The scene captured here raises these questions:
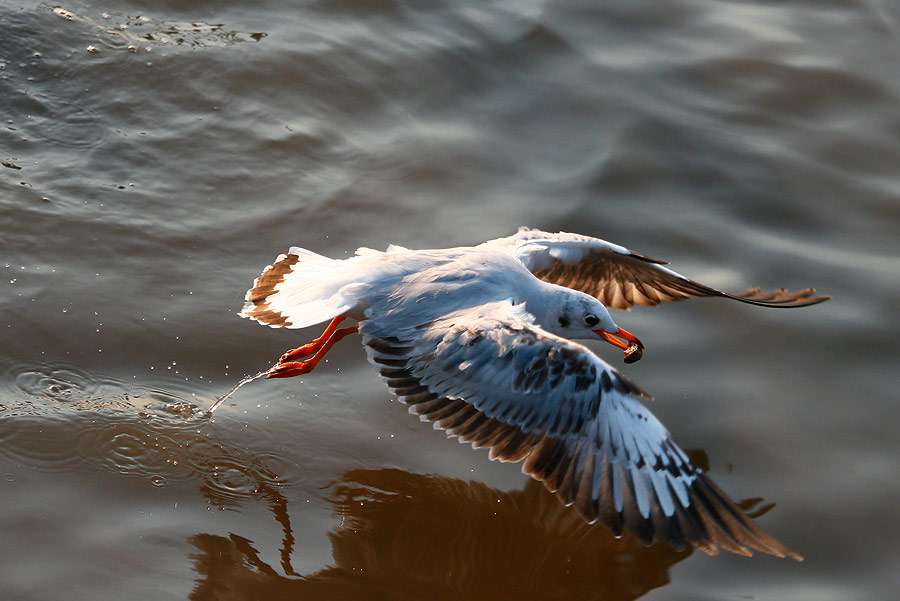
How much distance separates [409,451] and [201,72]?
3832 mm

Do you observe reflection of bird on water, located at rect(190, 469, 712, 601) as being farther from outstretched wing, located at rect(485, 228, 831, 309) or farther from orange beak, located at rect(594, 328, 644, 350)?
outstretched wing, located at rect(485, 228, 831, 309)

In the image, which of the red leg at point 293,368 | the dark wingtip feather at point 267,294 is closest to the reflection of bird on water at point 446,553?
the red leg at point 293,368

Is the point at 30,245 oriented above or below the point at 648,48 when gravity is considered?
below

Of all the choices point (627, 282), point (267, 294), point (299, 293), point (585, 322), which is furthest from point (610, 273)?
point (267, 294)

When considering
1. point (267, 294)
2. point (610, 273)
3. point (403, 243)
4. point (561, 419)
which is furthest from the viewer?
point (403, 243)

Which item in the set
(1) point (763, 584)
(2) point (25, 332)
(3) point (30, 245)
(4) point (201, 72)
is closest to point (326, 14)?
(4) point (201, 72)

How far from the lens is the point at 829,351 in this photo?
19.5 feet

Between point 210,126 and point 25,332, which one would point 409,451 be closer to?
point 25,332

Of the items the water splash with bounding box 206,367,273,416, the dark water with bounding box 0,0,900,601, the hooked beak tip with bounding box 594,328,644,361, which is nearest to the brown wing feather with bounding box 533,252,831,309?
the dark water with bounding box 0,0,900,601

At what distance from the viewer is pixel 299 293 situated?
5012 mm

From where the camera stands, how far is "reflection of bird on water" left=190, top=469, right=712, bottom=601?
4176 millimetres

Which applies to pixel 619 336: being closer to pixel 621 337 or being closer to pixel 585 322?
pixel 621 337

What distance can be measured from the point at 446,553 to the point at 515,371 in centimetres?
85

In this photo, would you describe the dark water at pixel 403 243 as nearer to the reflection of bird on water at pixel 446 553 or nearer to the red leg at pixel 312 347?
the reflection of bird on water at pixel 446 553
